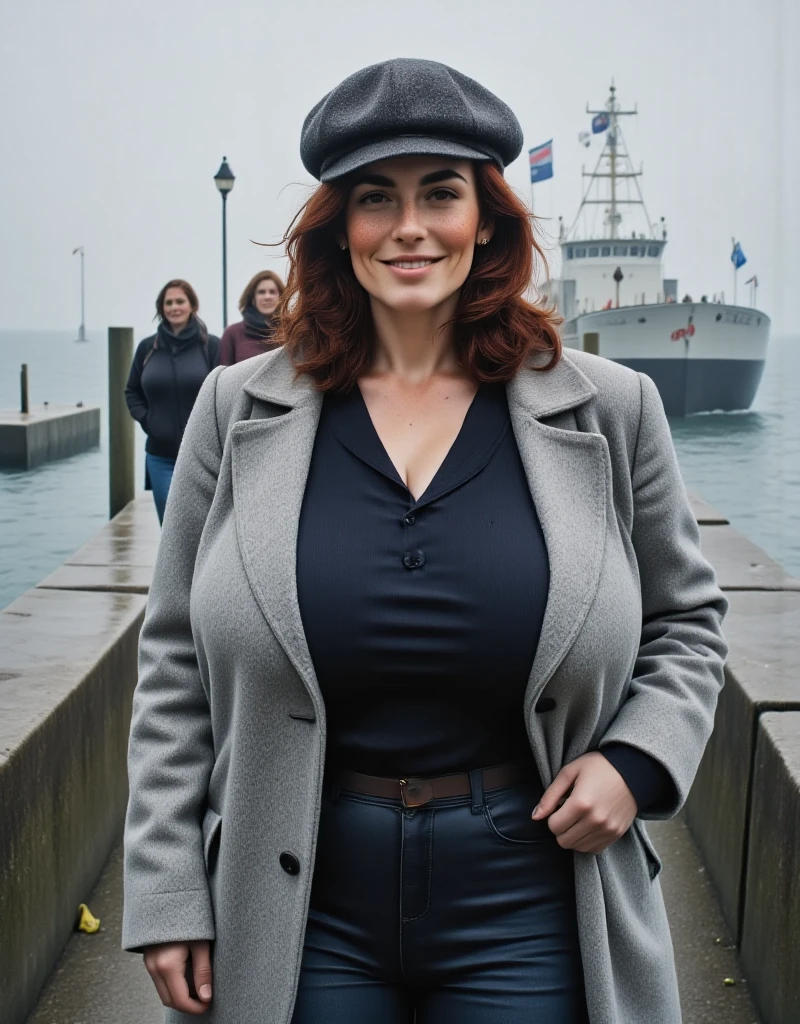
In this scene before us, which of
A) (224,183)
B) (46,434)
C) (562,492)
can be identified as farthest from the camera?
(46,434)

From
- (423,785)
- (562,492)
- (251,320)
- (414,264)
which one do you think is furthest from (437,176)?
(251,320)

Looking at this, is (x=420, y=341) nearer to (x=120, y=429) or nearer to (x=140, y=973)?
(x=140, y=973)

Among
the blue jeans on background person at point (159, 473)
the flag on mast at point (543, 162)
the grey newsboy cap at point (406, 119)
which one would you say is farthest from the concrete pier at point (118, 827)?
the flag on mast at point (543, 162)

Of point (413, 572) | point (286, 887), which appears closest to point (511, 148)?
point (413, 572)

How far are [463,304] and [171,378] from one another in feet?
21.7

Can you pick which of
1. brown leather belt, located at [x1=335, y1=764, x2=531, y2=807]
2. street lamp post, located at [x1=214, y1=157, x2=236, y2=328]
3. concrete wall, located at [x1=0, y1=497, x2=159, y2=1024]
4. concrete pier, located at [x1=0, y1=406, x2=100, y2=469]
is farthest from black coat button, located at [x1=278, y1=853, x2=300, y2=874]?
street lamp post, located at [x1=214, y1=157, x2=236, y2=328]

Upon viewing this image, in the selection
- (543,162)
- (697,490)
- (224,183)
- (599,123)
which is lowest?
(697,490)

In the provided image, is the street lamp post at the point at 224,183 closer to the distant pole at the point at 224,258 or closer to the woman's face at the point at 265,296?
the distant pole at the point at 224,258

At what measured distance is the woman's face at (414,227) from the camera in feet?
6.16

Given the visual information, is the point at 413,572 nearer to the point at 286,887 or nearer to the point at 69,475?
the point at 286,887

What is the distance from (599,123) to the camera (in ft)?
161

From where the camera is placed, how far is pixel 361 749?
5.66 ft

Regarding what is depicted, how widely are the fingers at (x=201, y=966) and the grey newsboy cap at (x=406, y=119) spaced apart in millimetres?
1074

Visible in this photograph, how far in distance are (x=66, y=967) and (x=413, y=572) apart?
2.35m
